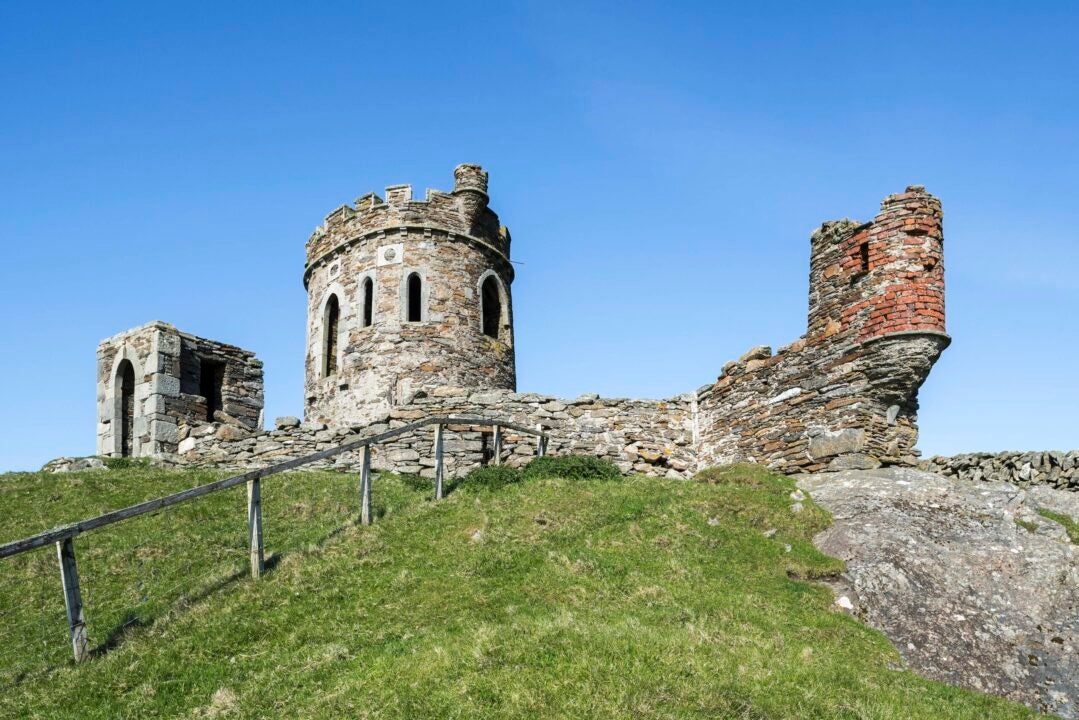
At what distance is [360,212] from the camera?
83.6 feet

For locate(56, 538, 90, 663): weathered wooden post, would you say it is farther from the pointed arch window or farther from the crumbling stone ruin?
the pointed arch window

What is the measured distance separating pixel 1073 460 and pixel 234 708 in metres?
11.6

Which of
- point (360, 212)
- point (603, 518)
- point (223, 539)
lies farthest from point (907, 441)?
point (360, 212)

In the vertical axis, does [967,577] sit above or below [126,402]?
below

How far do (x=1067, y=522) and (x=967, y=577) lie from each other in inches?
87.0

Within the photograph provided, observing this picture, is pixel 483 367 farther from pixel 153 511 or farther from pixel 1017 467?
pixel 1017 467

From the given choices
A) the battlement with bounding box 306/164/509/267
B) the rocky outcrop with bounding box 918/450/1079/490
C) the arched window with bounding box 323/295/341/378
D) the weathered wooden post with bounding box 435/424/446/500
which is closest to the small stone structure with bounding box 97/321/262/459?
the arched window with bounding box 323/295/341/378

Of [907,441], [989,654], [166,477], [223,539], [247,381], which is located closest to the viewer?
[989,654]

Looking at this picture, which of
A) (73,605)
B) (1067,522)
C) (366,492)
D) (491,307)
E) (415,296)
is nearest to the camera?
(73,605)

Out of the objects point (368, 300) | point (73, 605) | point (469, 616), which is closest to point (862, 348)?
point (469, 616)

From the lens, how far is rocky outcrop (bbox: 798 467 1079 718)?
9.84 meters

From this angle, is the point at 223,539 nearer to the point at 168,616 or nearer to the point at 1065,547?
the point at 168,616

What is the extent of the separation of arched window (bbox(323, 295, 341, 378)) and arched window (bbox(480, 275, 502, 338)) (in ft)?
13.1

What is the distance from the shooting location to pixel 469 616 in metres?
9.84
